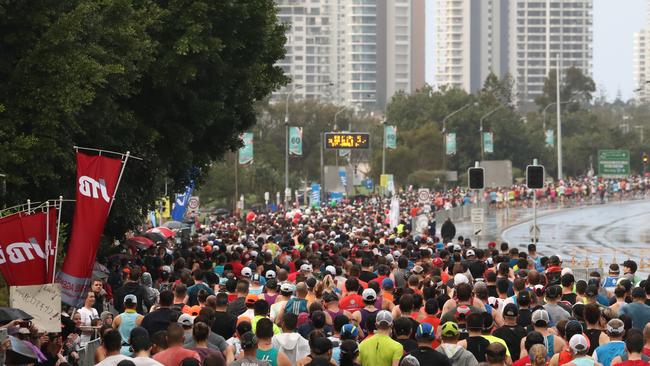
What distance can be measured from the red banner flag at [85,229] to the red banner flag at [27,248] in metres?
0.28

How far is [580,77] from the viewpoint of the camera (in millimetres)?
197500

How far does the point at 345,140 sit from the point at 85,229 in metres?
53.1

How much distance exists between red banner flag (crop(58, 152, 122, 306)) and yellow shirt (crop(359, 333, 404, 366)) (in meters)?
4.15

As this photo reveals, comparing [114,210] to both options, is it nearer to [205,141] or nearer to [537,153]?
[205,141]

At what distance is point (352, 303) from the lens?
16375 millimetres

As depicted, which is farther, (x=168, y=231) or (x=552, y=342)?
(x=168, y=231)

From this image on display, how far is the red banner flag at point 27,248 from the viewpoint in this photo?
50.0ft

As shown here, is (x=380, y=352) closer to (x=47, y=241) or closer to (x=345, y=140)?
(x=47, y=241)

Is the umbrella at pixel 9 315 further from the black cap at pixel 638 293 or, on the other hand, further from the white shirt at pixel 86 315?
the black cap at pixel 638 293

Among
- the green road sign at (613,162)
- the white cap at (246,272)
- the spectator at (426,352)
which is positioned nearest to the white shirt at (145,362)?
the spectator at (426,352)

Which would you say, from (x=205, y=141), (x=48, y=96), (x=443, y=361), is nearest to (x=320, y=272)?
(x=48, y=96)

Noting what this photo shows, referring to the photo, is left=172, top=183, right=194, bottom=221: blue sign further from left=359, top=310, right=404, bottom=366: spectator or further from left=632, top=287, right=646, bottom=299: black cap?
left=359, top=310, right=404, bottom=366: spectator

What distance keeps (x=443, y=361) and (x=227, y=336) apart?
3.66 metres

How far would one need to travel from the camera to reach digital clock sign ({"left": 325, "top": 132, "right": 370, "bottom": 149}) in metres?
68.2
